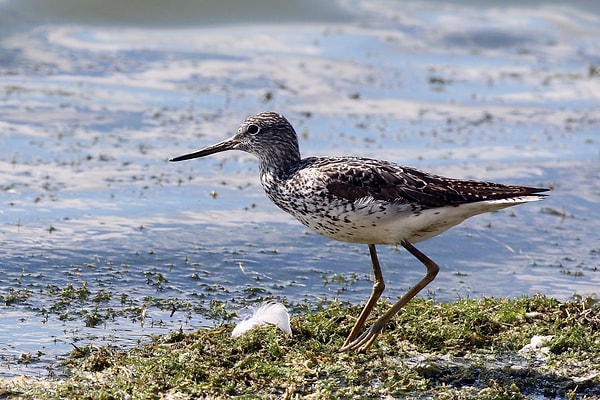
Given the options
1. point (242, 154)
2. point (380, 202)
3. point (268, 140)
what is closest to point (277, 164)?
point (268, 140)

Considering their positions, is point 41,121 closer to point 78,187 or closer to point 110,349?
point 78,187

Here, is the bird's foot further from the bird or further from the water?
the water

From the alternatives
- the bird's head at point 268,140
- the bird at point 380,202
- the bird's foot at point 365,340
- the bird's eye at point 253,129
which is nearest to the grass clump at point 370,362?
the bird's foot at point 365,340

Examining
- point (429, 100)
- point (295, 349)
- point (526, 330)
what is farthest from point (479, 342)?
point (429, 100)

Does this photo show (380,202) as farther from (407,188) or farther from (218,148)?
(218,148)

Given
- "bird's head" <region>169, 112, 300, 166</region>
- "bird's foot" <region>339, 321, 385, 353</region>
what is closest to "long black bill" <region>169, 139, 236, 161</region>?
"bird's head" <region>169, 112, 300, 166</region>

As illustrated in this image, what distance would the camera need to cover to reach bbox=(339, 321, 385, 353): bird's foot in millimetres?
6173

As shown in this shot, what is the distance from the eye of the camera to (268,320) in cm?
652

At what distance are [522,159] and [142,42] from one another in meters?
6.65

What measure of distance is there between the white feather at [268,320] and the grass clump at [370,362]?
0.06 m

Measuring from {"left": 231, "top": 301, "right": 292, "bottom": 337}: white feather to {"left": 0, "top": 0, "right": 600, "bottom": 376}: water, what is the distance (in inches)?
25.4

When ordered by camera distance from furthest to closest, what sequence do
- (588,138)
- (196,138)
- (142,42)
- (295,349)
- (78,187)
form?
(142,42) → (588,138) → (196,138) → (78,187) → (295,349)

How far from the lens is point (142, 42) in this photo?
51.6 ft

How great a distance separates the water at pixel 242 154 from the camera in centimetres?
802
